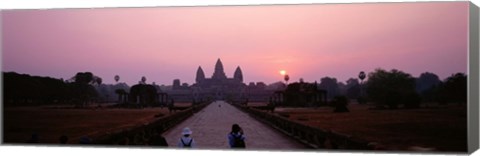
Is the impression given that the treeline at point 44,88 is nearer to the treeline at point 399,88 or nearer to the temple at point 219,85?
the temple at point 219,85

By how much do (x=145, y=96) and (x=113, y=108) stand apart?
2.48 feet

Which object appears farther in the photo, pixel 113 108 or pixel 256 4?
pixel 113 108

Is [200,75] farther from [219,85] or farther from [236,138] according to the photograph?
[236,138]

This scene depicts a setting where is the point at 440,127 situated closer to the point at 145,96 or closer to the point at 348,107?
the point at 348,107

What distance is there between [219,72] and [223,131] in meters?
1.01

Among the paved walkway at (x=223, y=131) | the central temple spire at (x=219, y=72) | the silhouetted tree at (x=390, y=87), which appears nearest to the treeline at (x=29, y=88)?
the paved walkway at (x=223, y=131)

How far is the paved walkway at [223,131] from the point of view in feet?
45.0

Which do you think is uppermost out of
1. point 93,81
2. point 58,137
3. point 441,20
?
point 441,20

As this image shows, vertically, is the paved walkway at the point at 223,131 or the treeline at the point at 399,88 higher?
the treeline at the point at 399,88

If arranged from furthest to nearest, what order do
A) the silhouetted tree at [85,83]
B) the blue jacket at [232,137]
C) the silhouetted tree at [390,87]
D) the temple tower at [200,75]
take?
the silhouetted tree at [85,83] < the temple tower at [200,75] < the silhouetted tree at [390,87] < the blue jacket at [232,137]

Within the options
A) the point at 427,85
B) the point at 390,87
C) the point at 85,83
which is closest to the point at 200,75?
the point at 85,83

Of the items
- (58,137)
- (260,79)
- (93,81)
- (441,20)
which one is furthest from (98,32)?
(441,20)

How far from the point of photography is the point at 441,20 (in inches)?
497

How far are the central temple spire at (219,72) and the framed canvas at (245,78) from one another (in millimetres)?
33
